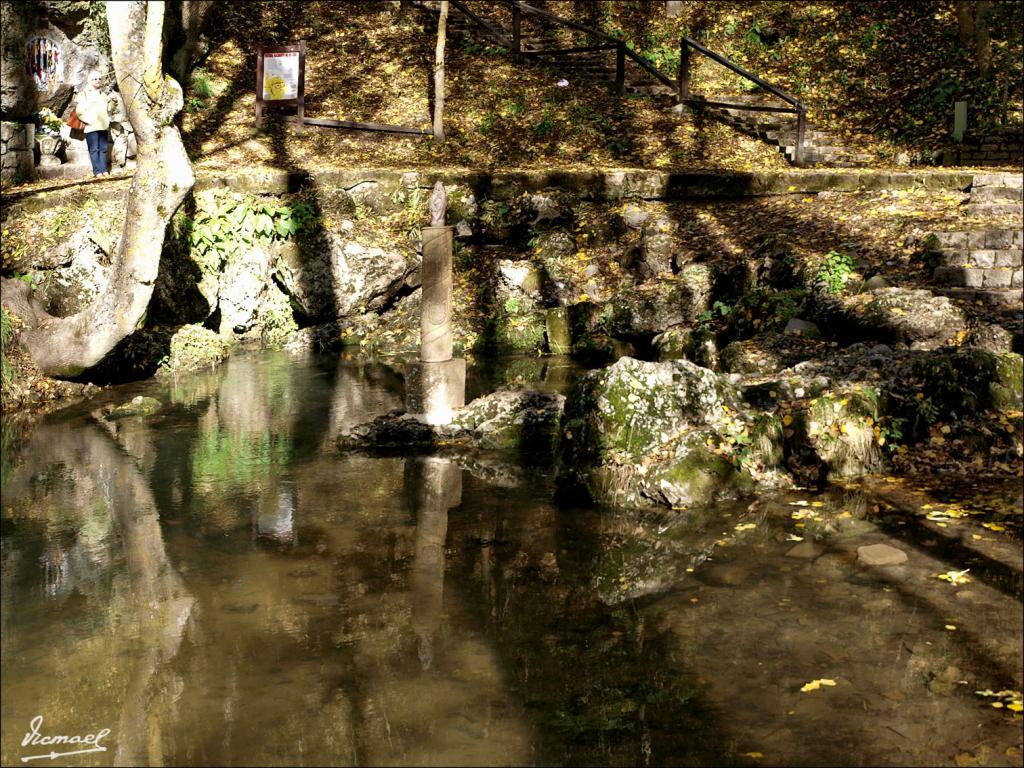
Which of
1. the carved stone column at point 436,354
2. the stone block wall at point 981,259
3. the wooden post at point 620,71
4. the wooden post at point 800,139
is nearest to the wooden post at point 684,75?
the wooden post at point 620,71

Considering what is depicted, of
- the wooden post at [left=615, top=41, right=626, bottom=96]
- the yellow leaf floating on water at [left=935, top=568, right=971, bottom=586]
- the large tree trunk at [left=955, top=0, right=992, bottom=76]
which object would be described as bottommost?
the yellow leaf floating on water at [left=935, top=568, right=971, bottom=586]

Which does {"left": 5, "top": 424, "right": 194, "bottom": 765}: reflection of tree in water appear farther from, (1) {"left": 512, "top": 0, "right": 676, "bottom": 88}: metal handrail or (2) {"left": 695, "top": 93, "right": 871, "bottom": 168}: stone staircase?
(2) {"left": 695, "top": 93, "right": 871, "bottom": 168}: stone staircase

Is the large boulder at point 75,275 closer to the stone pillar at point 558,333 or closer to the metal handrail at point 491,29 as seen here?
the stone pillar at point 558,333

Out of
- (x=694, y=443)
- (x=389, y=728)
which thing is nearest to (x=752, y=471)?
(x=694, y=443)

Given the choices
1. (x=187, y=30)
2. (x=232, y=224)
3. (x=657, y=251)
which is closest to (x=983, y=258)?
(x=657, y=251)

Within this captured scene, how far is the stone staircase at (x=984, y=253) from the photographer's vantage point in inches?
483

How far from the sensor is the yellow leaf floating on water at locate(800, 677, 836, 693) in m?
5.30

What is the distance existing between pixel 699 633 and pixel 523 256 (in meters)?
11.4

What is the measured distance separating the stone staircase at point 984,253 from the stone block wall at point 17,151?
46.2 ft

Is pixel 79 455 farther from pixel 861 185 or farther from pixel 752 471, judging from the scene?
pixel 861 185

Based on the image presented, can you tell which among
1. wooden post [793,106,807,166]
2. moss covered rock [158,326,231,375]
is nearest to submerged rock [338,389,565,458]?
moss covered rock [158,326,231,375]

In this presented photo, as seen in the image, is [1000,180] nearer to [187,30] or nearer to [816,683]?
[816,683]

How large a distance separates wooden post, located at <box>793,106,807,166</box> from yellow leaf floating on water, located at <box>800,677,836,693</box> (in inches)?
553

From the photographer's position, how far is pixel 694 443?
858 centimetres
